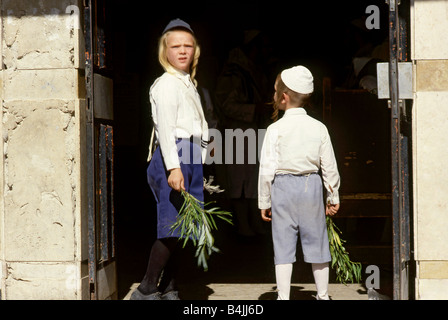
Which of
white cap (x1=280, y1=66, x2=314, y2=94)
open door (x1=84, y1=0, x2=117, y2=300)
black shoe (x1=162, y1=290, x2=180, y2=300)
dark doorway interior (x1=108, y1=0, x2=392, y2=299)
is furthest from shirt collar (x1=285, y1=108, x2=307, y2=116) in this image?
dark doorway interior (x1=108, y1=0, x2=392, y2=299)

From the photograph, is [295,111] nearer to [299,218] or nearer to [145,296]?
[299,218]

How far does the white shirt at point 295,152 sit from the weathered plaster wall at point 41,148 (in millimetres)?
1315

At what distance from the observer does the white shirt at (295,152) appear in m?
4.95

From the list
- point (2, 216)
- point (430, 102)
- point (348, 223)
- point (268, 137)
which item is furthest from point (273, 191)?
point (348, 223)

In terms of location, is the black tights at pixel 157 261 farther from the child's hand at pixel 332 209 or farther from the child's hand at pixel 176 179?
the child's hand at pixel 332 209

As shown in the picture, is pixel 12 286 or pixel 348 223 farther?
pixel 348 223

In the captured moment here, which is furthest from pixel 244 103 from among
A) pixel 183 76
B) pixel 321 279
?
pixel 321 279

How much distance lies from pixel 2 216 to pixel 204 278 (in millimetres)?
2042

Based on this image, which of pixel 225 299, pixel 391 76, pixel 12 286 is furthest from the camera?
pixel 225 299

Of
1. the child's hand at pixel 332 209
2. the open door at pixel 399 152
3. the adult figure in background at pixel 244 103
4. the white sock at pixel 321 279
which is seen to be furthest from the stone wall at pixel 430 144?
the adult figure in background at pixel 244 103

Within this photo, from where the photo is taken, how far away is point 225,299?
5746mm

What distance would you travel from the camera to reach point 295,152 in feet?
16.2

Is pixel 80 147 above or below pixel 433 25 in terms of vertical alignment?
Result: below
